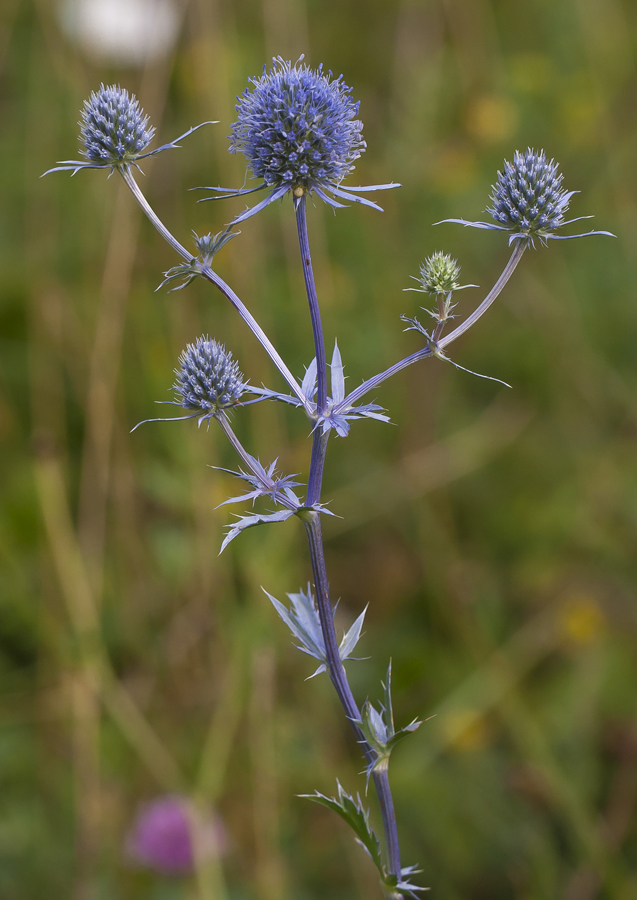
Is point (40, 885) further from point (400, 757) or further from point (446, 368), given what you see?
point (446, 368)

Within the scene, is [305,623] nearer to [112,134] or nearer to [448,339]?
[448,339]

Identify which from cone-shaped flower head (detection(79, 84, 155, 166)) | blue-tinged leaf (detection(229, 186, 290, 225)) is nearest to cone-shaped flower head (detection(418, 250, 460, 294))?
blue-tinged leaf (detection(229, 186, 290, 225))

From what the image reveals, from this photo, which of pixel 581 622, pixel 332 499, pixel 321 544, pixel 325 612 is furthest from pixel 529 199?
pixel 581 622

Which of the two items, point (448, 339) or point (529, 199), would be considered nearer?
point (448, 339)

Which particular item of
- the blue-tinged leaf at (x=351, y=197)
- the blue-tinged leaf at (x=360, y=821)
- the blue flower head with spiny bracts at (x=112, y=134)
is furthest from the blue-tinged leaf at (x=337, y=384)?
the blue-tinged leaf at (x=360, y=821)

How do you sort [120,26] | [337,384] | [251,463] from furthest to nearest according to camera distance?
1. [120,26]
2. [337,384]
3. [251,463]

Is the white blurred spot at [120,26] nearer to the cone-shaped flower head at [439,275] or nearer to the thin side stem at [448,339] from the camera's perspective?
the cone-shaped flower head at [439,275]
